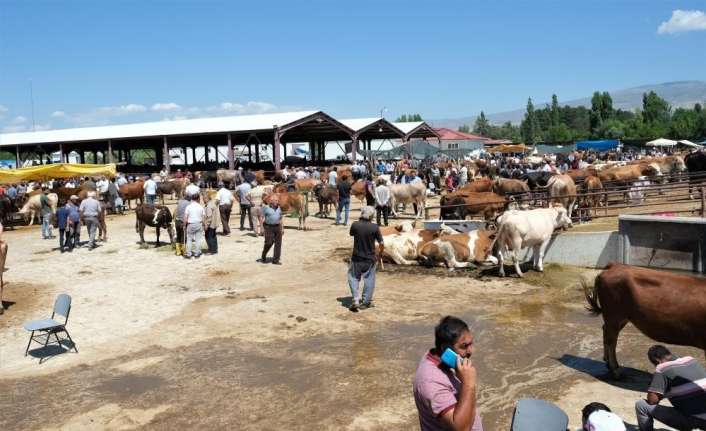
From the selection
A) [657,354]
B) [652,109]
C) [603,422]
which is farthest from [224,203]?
[652,109]

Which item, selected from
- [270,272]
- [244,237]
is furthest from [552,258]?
[244,237]

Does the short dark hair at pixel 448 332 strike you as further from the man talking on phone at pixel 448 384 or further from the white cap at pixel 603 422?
the white cap at pixel 603 422

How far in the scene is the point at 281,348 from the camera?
27.8 ft

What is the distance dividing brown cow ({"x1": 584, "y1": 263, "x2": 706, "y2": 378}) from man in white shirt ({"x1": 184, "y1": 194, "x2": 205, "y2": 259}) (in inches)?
411

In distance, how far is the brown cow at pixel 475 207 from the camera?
1694cm

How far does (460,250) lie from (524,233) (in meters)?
1.59

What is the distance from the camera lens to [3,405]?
6801 mm

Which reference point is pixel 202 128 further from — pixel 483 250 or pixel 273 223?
pixel 483 250

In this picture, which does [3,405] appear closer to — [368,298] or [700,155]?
[368,298]

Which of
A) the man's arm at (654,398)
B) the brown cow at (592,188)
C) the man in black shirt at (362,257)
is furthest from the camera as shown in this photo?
the brown cow at (592,188)

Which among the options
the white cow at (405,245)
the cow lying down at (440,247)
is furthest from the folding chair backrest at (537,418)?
the white cow at (405,245)

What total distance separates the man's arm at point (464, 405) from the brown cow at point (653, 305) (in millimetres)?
4277

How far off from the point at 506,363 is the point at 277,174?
1088 inches

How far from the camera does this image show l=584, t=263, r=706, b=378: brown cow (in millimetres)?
6348
